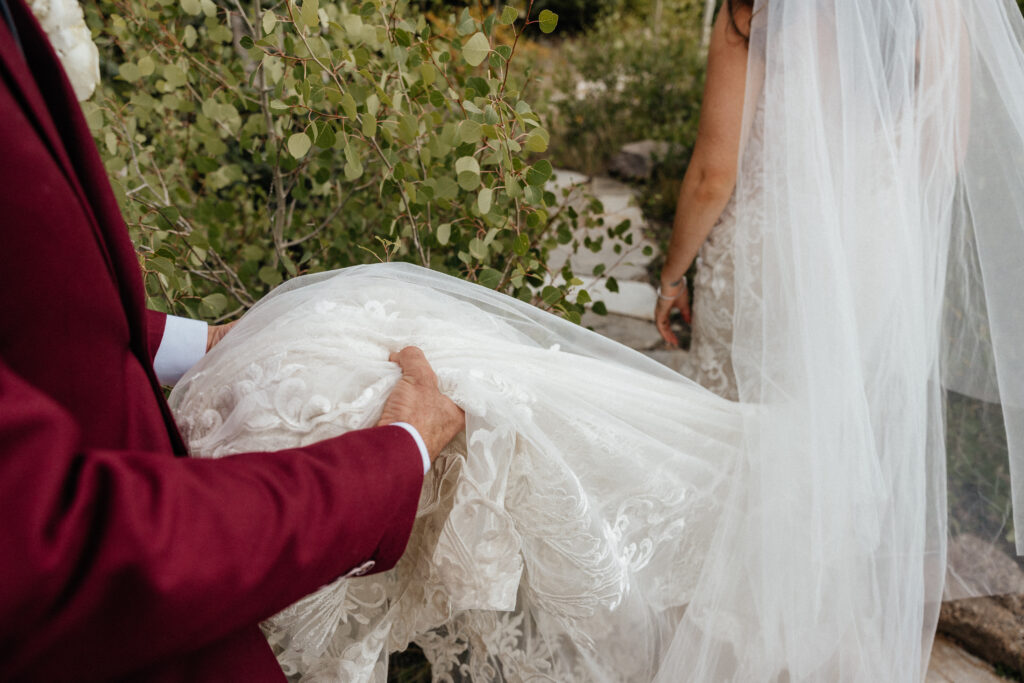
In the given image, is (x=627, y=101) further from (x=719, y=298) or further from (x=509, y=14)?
(x=509, y=14)

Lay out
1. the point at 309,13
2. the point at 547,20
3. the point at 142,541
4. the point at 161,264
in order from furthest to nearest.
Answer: the point at 161,264 → the point at 309,13 → the point at 547,20 → the point at 142,541

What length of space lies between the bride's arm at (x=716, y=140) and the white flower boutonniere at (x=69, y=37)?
1332mm

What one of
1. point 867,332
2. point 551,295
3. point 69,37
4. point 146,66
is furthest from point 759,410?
point 146,66

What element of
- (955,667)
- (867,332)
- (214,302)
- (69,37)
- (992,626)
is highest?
(69,37)

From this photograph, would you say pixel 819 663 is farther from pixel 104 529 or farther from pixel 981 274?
pixel 104 529

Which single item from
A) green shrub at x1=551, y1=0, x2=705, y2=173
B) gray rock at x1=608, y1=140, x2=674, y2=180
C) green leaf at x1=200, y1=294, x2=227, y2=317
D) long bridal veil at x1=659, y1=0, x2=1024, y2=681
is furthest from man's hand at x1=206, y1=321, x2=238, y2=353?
gray rock at x1=608, y1=140, x2=674, y2=180

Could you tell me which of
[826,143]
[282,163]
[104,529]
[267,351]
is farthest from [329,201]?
[104,529]

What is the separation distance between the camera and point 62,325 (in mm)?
714

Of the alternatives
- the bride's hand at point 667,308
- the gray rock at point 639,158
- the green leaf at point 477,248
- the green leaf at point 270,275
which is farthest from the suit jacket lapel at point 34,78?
the gray rock at point 639,158

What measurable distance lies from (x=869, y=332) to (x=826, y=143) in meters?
0.42

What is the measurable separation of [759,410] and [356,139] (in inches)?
52.8

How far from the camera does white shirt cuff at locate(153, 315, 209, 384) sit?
1308 mm

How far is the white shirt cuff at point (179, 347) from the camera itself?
1.31 m

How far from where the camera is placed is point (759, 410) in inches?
52.9
